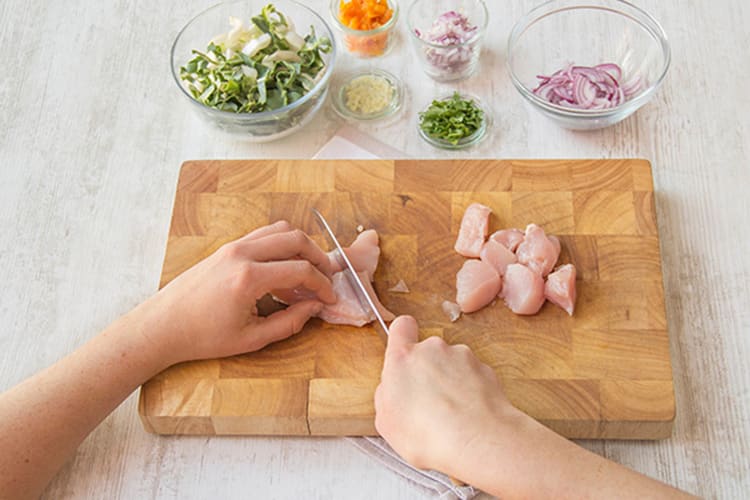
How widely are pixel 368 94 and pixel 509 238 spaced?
71cm

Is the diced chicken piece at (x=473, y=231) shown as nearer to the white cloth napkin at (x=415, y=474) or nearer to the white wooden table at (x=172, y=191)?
the white wooden table at (x=172, y=191)

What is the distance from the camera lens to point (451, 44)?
2.53 m

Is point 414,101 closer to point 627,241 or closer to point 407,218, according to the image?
point 407,218

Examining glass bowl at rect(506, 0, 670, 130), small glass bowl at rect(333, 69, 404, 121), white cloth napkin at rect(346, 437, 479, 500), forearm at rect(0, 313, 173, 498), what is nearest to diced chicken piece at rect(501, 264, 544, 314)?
white cloth napkin at rect(346, 437, 479, 500)

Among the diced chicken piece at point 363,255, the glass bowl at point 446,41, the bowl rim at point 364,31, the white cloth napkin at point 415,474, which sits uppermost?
the bowl rim at point 364,31

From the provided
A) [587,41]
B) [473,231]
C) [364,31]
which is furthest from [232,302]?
[587,41]

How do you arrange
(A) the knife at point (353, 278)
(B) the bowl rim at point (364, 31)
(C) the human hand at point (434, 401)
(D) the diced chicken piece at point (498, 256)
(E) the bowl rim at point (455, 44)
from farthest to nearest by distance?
(B) the bowl rim at point (364, 31) < (E) the bowl rim at point (455, 44) < (D) the diced chicken piece at point (498, 256) < (A) the knife at point (353, 278) < (C) the human hand at point (434, 401)

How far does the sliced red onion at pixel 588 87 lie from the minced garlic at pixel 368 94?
1.46 feet

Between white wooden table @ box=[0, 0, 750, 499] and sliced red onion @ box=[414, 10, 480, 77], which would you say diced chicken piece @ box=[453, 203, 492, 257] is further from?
sliced red onion @ box=[414, 10, 480, 77]

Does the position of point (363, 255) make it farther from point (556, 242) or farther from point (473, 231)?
point (556, 242)

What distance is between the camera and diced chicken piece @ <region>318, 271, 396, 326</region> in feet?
6.73

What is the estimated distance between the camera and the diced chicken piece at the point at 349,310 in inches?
80.7

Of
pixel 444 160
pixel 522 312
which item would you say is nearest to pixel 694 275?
pixel 522 312

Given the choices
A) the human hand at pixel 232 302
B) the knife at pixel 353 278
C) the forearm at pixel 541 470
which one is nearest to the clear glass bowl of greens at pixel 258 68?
the knife at pixel 353 278
